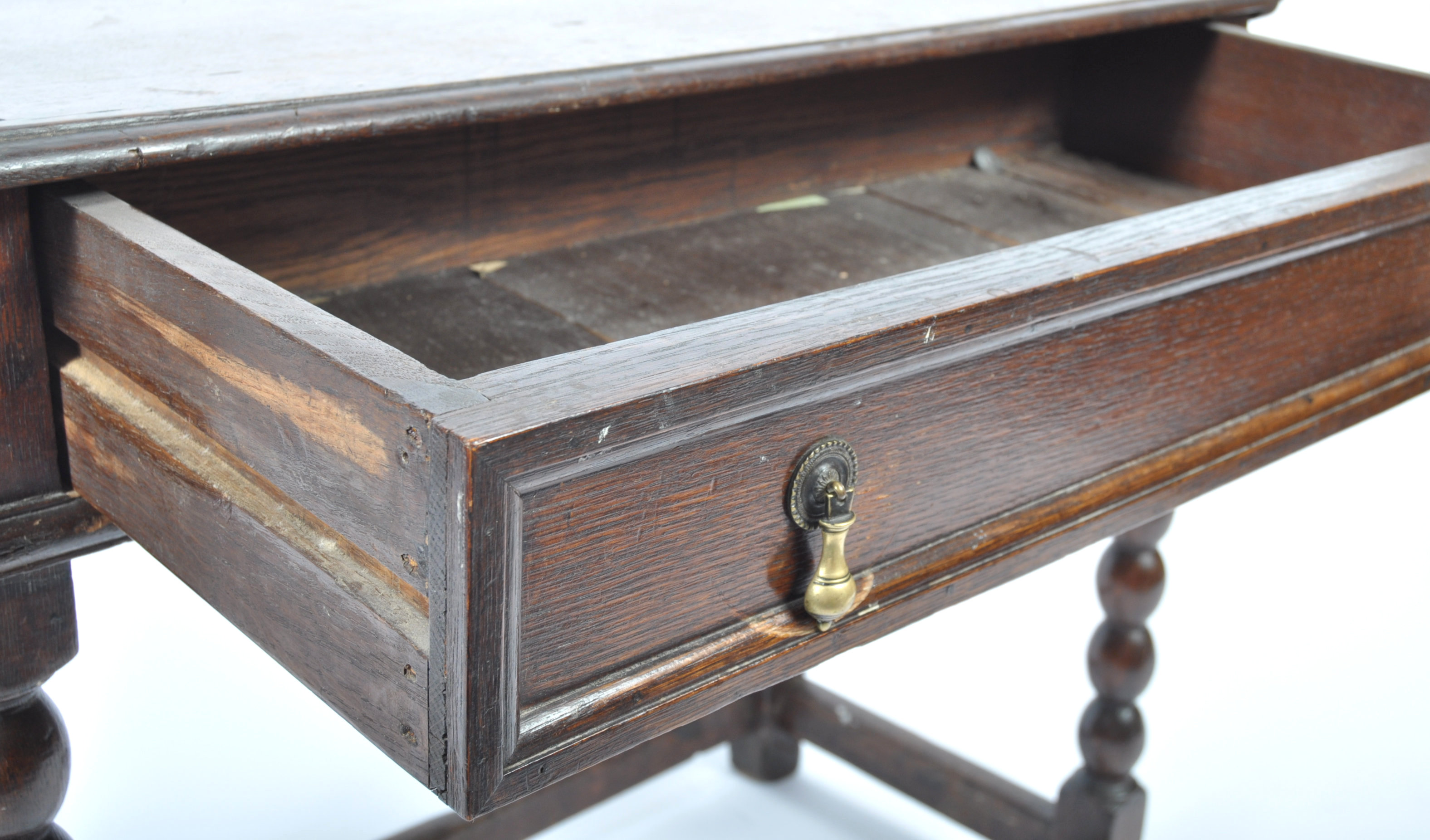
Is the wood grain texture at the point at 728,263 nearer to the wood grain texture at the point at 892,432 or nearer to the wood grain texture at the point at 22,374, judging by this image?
the wood grain texture at the point at 892,432

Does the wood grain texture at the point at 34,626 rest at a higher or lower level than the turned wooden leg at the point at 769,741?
higher

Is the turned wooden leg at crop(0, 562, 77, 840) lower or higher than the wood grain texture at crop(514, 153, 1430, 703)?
lower

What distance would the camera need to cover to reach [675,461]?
29.2 inches

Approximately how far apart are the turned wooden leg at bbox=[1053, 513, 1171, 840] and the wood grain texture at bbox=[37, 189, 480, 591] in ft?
4.07

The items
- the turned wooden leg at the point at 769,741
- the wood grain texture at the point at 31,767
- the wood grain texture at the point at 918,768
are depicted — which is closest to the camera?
the wood grain texture at the point at 31,767

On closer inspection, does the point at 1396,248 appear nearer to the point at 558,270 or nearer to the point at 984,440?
the point at 984,440

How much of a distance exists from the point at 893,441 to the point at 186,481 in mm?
406

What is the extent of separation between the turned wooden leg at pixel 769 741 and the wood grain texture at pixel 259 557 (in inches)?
50.4

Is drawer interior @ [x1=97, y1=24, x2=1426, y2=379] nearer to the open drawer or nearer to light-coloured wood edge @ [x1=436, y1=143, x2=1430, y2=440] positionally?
the open drawer

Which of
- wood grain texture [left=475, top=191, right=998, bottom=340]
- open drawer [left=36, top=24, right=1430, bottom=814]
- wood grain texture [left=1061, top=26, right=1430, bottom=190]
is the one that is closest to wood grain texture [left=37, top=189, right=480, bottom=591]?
open drawer [left=36, top=24, right=1430, bottom=814]

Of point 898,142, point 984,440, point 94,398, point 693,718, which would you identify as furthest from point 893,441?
point 898,142

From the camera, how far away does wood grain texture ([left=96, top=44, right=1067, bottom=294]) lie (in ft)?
3.79

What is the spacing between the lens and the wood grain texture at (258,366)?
679 mm

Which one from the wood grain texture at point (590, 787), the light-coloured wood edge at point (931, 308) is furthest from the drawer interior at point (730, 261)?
the wood grain texture at point (590, 787)
